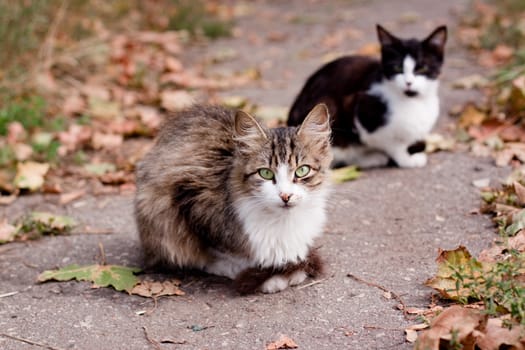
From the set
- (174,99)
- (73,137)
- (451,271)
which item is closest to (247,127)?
(451,271)

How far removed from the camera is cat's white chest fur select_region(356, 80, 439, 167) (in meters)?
5.10

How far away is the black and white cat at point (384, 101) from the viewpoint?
5031 millimetres

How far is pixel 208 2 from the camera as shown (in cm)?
1272

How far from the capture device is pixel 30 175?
5.29m

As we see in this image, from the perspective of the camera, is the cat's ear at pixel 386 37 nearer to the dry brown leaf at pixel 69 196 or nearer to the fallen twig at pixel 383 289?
the fallen twig at pixel 383 289

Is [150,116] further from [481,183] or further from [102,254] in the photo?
[481,183]

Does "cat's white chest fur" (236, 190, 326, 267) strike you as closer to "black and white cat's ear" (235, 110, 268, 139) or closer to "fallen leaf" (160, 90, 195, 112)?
"black and white cat's ear" (235, 110, 268, 139)

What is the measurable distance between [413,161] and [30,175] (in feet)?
9.58

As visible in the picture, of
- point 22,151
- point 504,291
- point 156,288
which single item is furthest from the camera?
point 22,151

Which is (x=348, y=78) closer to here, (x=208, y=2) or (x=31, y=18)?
(x=31, y=18)

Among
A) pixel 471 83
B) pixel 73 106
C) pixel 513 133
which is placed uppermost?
pixel 471 83

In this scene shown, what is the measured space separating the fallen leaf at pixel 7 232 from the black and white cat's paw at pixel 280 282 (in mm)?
1826

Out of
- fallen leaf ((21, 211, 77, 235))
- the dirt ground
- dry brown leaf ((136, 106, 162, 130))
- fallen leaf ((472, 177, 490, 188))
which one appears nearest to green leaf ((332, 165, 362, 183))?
the dirt ground

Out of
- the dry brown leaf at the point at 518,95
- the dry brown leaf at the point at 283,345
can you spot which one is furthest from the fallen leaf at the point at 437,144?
the dry brown leaf at the point at 283,345
